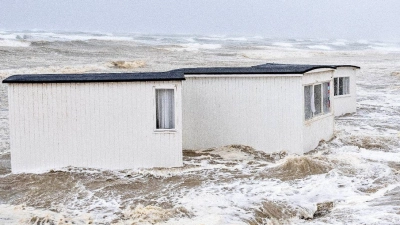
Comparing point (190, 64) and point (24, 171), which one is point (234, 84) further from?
point (190, 64)

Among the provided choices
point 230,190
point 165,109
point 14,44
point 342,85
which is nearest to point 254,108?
point 165,109

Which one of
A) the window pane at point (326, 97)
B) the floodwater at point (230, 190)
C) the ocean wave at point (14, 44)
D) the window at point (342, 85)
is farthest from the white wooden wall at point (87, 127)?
the ocean wave at point (14, 44)

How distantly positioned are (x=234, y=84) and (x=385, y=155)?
471 centimetres

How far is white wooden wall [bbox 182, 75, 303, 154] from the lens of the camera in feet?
54.3

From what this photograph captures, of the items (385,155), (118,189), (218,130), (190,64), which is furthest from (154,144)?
(190,64)

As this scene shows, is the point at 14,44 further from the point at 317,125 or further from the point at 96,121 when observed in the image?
the point at 96,121

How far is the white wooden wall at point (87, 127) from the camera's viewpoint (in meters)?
14.6

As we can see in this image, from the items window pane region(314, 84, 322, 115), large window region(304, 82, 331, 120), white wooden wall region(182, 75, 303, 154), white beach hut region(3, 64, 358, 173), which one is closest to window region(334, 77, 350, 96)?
large window region(304, 82, 331, 120)

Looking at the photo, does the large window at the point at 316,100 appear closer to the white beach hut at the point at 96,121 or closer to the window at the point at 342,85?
the white beach hut at the point at 96,121

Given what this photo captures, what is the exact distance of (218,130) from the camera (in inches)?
683

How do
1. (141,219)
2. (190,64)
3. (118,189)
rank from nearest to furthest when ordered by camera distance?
1. (141,219)
2. (118,189)
3. (190,64)

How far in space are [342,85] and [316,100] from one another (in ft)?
27.1

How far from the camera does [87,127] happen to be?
48.3 ft

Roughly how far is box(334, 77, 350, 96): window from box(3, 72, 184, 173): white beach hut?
12.4m
